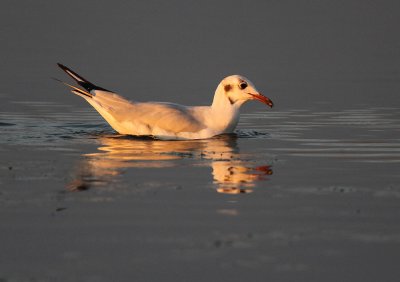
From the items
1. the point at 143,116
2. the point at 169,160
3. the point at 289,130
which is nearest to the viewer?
the point at 169,160

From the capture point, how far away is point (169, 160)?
15.8m

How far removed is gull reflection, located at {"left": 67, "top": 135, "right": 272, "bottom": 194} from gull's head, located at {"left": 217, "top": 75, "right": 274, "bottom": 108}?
0.71m

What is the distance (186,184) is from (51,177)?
185cm

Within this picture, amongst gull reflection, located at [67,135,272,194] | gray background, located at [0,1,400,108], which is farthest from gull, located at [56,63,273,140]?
gray background, located at [0,1,400,108]

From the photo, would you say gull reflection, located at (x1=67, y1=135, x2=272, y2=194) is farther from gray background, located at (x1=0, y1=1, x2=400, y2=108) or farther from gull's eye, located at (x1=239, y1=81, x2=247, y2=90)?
gray background, located at (x1=0, y1=1, x2=400, y2=108)

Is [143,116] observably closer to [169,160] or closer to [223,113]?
[223,113]

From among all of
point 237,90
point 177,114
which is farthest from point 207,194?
point 237,90

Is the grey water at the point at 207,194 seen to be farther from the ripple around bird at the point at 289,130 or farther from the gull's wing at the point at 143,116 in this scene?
the gull's wing at the point at 143,116

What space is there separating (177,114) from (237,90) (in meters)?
1.42

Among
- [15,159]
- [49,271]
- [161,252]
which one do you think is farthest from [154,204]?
[15,159]

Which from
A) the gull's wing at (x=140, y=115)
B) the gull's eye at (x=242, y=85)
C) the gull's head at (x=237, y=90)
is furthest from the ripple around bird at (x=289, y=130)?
the gull's eye at (x=242, y=85)

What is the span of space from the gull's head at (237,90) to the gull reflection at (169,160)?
706mm

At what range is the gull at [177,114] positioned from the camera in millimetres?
18734

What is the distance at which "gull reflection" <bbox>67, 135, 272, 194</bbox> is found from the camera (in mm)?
13359
